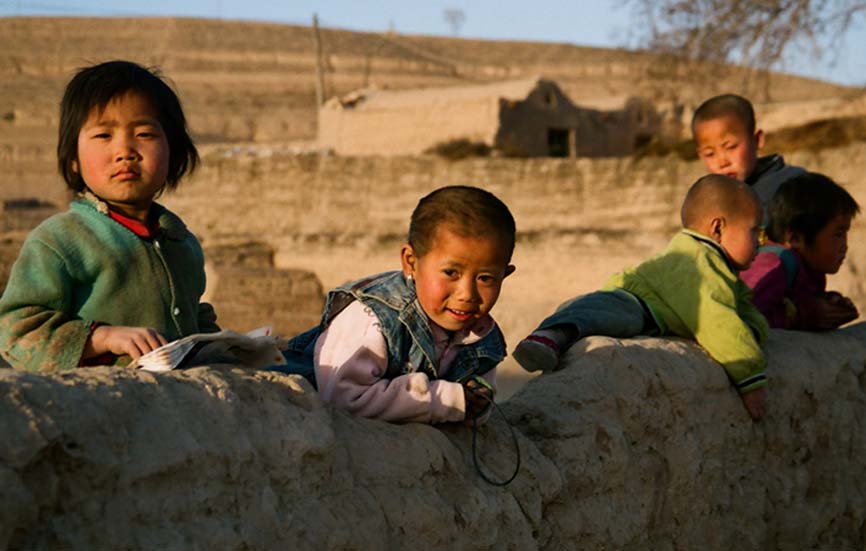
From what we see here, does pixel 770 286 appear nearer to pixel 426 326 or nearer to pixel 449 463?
pixel 426 326

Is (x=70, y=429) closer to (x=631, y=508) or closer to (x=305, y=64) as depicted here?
(x=631, y=508)

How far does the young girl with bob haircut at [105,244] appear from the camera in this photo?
2562 mm

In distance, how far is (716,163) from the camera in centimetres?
520

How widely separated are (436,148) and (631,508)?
54.5 ft

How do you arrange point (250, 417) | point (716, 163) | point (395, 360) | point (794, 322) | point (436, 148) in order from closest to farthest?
point (250, 417), point (395, 360), point (794, 322), point (716, 163), point (436, 148)

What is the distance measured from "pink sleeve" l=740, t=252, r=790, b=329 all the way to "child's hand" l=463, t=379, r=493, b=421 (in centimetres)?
212

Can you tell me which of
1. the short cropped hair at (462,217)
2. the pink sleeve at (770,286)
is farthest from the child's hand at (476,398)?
the pink sleeve at (770,286)

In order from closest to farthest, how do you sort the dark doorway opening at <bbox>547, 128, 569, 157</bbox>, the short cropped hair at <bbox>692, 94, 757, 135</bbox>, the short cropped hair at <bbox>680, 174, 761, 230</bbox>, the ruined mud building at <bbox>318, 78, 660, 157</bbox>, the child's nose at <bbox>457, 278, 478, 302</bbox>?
the child's nose at <bbox>457, 278, 478, 302</bbox> < the short cropped hair at <bbox>680, 174, 761, 230</bbox> < the short cropped hair at <bbox>692, 94, 757, 135</bbox> < the ruined mud building at <bbox>318, 78, 660, 157</bbox> < the dark doorway opening at <bbox>547, 128, 569, 157</bbox>

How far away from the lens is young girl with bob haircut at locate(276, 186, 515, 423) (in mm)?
2523

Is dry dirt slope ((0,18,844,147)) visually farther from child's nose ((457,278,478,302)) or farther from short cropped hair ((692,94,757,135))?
child's nose ((457,278,478,302))

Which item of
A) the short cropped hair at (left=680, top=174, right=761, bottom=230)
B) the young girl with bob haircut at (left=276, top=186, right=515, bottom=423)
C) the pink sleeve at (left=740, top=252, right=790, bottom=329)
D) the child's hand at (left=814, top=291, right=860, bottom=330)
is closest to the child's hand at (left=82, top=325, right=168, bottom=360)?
the young girl with bob haircut at (left=276, top=186, right=515, bottom=423)

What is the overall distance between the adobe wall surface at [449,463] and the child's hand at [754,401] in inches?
1.1

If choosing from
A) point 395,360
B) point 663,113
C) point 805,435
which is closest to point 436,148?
point 663,113

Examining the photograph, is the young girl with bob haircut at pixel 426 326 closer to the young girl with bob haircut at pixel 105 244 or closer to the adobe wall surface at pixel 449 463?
the adobe wall surface at pixel 449 463
